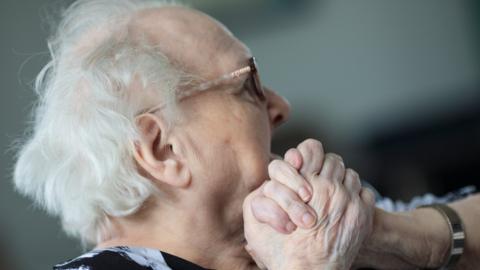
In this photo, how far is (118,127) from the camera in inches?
45.6

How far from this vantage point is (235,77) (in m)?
1.27

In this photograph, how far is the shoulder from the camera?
1.03 meters

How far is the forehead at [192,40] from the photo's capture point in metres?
1.25

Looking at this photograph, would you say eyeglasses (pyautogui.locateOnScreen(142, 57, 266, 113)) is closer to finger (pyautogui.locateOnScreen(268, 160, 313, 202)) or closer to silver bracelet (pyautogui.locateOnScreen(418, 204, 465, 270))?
finger (pyautogui.locateOnScreen(268, 160, 313, 202))

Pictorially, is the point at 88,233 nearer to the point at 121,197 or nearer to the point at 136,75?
the point at 121,197

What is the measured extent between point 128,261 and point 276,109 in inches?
20.3

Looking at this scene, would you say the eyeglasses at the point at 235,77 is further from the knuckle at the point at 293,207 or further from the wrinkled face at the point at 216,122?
the knuckle at the point at 293,207

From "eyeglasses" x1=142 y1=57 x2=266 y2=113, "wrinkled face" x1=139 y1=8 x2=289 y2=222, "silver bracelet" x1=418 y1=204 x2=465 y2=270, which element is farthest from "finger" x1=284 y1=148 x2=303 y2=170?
"silver bracelet" x1=418 y1=204 x2=465 y2=270

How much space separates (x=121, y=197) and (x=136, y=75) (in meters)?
0.23

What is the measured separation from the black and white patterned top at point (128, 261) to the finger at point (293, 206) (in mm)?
205

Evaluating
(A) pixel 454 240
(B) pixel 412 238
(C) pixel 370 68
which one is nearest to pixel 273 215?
(B) pixel 412 238

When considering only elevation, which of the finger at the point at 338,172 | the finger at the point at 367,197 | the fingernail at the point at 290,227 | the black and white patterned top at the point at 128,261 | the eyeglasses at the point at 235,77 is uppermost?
the eyeglasses at the point at 235,77

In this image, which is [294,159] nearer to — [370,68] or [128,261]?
[128,261]

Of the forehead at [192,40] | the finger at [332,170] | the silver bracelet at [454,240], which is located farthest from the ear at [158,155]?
the silver bracelet at [454,240]
